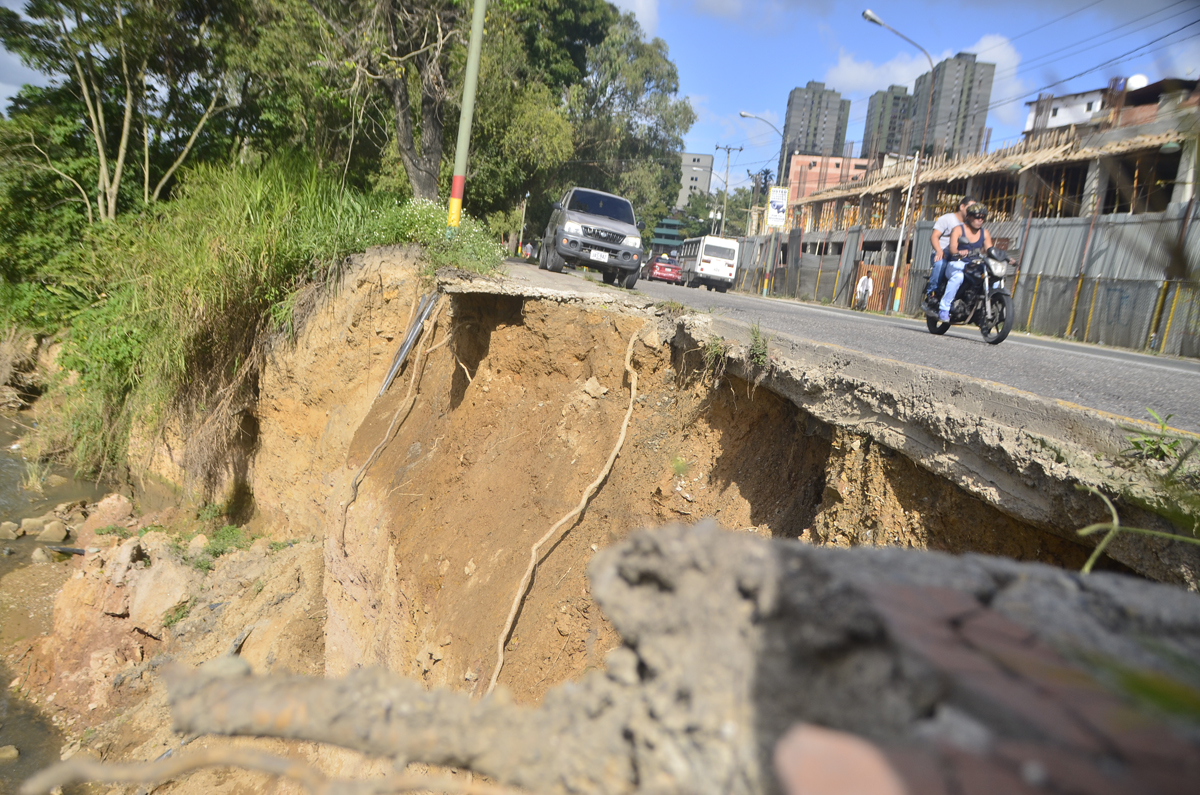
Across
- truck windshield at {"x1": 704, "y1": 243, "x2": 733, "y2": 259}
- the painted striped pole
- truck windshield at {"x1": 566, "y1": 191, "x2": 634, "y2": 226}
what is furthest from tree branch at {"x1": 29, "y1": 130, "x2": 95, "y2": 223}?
truck windshield at {"x1": 704, "y1": 243, "x2": 733, "y2": 259}

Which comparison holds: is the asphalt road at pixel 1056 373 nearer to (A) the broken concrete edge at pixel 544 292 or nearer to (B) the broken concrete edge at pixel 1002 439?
(B) the broken concrete edge at pixel 1002 439

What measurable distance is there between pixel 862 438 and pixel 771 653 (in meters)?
2.84

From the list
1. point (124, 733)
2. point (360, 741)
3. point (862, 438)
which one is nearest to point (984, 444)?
point (862, 438)

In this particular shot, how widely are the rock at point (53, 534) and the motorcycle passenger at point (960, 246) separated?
41.0ft

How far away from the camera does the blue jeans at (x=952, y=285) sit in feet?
28.1

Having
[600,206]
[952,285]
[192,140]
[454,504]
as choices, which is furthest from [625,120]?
[454,504]

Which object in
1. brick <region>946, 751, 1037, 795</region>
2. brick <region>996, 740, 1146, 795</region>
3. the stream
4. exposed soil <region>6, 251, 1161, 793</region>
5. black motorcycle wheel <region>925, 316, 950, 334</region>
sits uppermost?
black motorcycle wheel <region>925, 316, 950, 334</region>

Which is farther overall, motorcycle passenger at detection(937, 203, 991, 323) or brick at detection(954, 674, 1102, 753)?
motorcycle passenger at detection(937, 203, 991, 323)

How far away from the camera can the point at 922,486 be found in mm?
3520

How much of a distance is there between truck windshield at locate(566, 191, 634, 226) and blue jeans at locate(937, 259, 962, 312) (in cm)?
667

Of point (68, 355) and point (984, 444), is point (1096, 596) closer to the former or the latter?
point (984, 444)

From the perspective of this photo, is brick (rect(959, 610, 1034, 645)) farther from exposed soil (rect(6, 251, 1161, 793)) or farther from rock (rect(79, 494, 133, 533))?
rock (rect(79, 494, 133, 533))

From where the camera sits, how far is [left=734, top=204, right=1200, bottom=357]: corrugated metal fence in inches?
55.4

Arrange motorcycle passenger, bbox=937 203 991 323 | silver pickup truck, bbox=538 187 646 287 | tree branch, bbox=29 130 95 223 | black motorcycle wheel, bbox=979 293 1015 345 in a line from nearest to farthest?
black motorcycle wheel, bbox=979 293 1015 345
motorcycle passenger, bbox=937 203 991 323
tree branch, bbox=29 130 95 223
silver pickup truck, bbox=538 187 646 287
